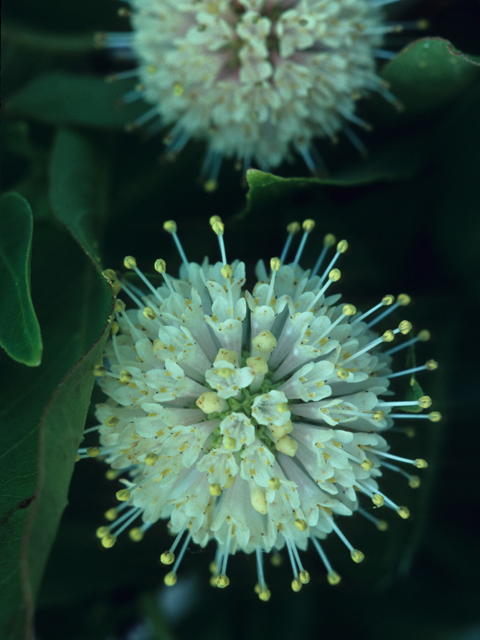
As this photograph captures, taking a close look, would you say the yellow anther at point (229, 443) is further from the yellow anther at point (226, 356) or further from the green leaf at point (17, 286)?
the green leaf at point (17, 286)

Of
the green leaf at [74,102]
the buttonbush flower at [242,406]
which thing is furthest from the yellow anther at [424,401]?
the green leaf at [74,102]

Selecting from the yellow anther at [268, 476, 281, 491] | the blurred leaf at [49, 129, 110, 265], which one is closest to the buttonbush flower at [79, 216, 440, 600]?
the yellow anther at [268, 476, 281, 491]

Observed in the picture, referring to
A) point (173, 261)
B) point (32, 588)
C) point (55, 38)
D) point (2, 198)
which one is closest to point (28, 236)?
point (2, 198)

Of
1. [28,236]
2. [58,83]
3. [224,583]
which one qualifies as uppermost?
[58,83]

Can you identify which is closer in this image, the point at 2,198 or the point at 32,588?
the point at 32,588

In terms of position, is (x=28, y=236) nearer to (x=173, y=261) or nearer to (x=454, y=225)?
(x=173, y=261)
